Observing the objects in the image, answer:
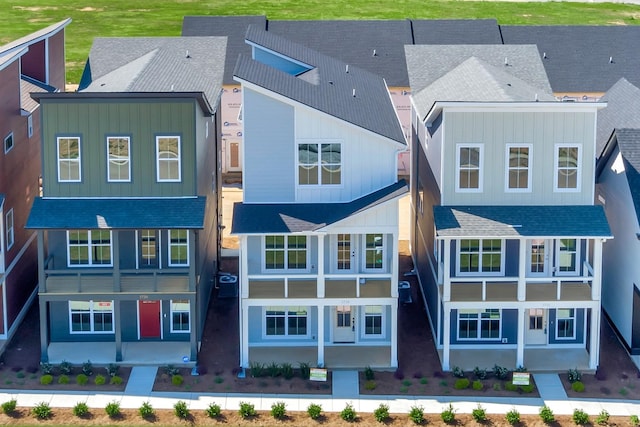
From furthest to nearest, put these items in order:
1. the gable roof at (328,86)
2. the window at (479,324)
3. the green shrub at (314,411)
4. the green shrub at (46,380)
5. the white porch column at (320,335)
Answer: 1. the window at (479,324)
2. the gable roof at (328,86)
3. the white porch column at (320,335)
4. the green shrub at (46,380)
5. the green shrub at (314,411)

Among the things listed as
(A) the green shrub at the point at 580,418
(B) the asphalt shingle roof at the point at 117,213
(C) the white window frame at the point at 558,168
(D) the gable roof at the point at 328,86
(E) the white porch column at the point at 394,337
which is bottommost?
(A) the green shrub at the point at 580,418

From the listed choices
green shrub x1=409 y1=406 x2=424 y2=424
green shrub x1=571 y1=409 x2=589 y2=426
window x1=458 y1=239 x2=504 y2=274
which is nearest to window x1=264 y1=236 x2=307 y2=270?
window x1=458 y1=239 x2=504 y2=274

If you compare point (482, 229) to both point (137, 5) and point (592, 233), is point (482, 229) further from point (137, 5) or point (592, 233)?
point (137, 5)

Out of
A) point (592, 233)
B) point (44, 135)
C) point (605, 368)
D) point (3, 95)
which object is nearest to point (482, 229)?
point (592, 233)

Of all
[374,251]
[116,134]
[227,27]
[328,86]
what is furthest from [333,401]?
[227,27]

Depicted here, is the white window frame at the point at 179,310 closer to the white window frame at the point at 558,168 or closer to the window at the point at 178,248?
the window at the point at 178,248

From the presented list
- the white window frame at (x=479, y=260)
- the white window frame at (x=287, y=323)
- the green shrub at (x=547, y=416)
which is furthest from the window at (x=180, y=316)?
the green shrub at (x=547, y=416)
